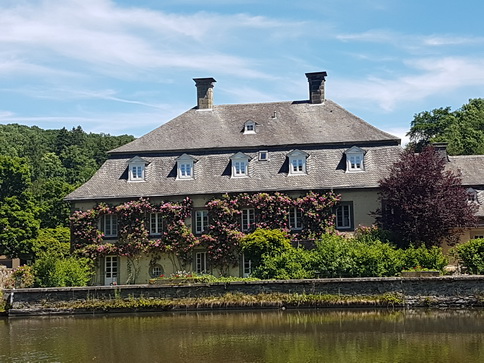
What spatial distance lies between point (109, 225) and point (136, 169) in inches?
138

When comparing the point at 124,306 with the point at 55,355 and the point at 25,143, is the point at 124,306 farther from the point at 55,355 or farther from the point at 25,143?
the point at 25,143

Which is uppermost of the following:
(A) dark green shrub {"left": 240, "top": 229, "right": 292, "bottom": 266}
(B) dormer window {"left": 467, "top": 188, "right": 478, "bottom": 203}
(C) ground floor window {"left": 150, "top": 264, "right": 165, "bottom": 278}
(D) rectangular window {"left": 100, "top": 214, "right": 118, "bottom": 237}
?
(B) dormer window {"left": 467, "top": 188, "right": 478, "bottom": 203}

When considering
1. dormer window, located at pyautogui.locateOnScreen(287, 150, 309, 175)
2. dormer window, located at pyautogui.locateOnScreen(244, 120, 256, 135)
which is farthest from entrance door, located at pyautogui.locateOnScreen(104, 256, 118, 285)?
dormer window, located at pyautogui.locateOnScreen(287, 150, 309, 175)

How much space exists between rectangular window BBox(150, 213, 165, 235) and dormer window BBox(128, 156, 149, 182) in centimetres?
235

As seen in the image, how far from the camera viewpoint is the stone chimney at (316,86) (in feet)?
129

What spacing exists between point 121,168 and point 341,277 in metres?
14.9

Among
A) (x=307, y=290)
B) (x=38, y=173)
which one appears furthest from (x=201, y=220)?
(x=38, y=173)

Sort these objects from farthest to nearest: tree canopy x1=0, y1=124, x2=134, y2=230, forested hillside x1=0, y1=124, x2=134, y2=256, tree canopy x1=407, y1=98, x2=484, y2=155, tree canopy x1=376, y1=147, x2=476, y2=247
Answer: tree canopy x1=407, y1=98, x2=484, y2=155, tree canopy x1=0, y1=124, x2=134, y2=230, forested hillside x1=0, y1=124, x2=134, y2=256, tree canopy x1=376, y1=147, x2=476, y2=247

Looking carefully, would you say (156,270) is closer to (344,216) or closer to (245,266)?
(245,266)

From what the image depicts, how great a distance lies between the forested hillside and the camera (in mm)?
52531

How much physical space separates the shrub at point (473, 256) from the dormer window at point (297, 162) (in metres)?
9.90

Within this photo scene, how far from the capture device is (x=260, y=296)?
2784 centimetres

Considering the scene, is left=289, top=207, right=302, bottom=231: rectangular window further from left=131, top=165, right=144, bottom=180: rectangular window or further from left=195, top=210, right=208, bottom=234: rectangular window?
left=131, top=165, right=144, bottom=180: rectangular window

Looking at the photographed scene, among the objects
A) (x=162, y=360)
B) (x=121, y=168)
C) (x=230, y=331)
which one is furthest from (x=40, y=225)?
(x=162, y=360)
